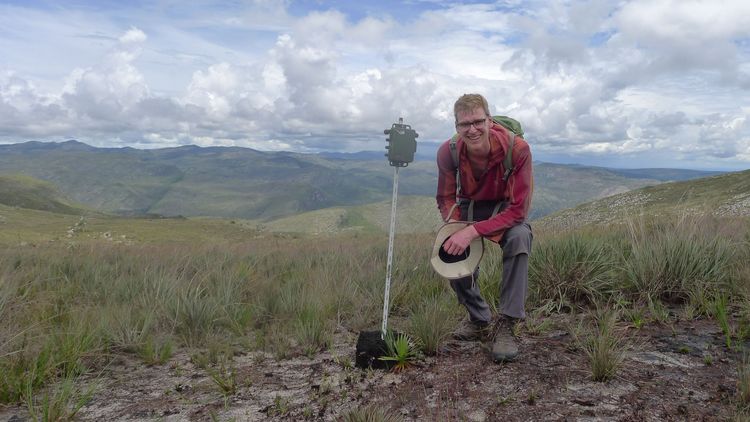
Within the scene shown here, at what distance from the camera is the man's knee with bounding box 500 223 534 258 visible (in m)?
3.91

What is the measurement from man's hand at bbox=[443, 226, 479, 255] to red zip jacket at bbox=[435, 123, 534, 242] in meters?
0.07

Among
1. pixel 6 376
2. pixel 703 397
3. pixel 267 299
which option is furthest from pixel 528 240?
pixel 6 376

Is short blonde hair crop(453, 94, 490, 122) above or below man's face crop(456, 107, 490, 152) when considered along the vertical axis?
above

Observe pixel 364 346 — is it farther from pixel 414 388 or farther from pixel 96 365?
pixel 96 365

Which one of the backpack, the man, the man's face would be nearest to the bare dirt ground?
the man

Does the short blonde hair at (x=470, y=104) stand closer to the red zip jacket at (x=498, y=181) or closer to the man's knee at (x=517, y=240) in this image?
the red zip jacket at (x=498, y=181)

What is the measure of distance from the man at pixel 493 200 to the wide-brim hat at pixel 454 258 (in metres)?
0.15

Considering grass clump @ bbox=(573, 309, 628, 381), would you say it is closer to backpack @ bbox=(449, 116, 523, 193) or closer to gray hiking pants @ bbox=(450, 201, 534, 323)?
gray hiking pants @ bbox=(450, 201, 534, 323)

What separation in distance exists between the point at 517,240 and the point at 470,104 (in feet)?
3.95

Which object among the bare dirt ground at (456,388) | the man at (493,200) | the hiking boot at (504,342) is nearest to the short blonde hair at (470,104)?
the man at (493,200)

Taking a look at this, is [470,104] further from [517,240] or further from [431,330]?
[431,330]

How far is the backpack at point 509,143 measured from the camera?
3848mm

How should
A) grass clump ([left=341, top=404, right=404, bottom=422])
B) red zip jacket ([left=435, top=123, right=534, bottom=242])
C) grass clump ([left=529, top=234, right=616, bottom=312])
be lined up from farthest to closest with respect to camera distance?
grass clump ([left=529, top=234, right=616, bottom=312])
red zip jacket ([left=435, top=123, right=534, bottom=242])
grass clump ([left=341, top=404, right=404, bottom=422])

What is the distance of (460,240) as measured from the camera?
3830 millimetres
